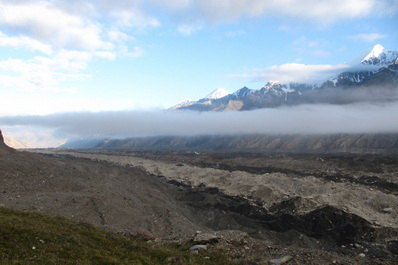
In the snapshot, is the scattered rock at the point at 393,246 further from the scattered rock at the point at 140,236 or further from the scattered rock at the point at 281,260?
the scattered rock at the point at 140,236

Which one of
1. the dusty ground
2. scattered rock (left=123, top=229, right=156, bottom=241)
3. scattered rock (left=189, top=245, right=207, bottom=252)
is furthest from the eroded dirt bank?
scattered rock (left=189, top=245, right=207, bottom=252)

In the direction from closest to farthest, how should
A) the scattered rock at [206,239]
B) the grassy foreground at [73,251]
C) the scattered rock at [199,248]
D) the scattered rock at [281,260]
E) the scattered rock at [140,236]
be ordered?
the grassy foreground at [73,251] < the scattered rock at [281,260] < the scattered rock at [199,248] < the scattered rock at [206,239] < the scattered rock at [140,236]

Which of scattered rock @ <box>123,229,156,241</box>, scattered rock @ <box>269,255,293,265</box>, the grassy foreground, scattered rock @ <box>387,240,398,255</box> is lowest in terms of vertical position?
scattered rock @ <box>387,240,398,255</box>

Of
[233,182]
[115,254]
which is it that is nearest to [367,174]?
[233,182]

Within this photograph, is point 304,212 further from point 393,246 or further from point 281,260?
point 281,260

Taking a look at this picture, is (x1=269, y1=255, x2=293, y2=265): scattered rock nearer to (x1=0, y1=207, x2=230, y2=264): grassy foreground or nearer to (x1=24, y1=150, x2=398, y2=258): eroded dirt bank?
(x1=0, y1=207, x2=230, y2=264): grassy foreground

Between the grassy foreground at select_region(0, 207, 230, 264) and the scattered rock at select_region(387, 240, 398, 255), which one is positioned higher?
the grassy foreground at select_region(0, 207, 230, 264)

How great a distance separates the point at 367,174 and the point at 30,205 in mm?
85109

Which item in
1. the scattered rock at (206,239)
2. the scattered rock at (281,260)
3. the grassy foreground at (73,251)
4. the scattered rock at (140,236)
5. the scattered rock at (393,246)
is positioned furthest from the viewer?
the scattered rock at (393,246)

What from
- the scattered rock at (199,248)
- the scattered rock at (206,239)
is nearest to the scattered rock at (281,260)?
the scattered rock at (199,248)

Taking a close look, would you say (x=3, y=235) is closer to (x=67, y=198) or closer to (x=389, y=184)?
(x=67, y=198)

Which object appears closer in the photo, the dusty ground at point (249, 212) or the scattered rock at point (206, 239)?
the scattered rock at point (206, 239)

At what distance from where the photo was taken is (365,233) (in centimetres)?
3148

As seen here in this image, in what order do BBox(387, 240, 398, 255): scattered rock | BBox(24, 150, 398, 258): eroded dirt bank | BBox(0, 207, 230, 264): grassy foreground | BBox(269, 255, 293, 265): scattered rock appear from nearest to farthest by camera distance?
BBox(0, 207, 230, 264): grassy foreground < BBox(269, 255, 293, 265): scattered rock < BBox(387, 240, 398, 255): scattered rock < BBox(24, 150, 398, 258): eroded dirt bank
